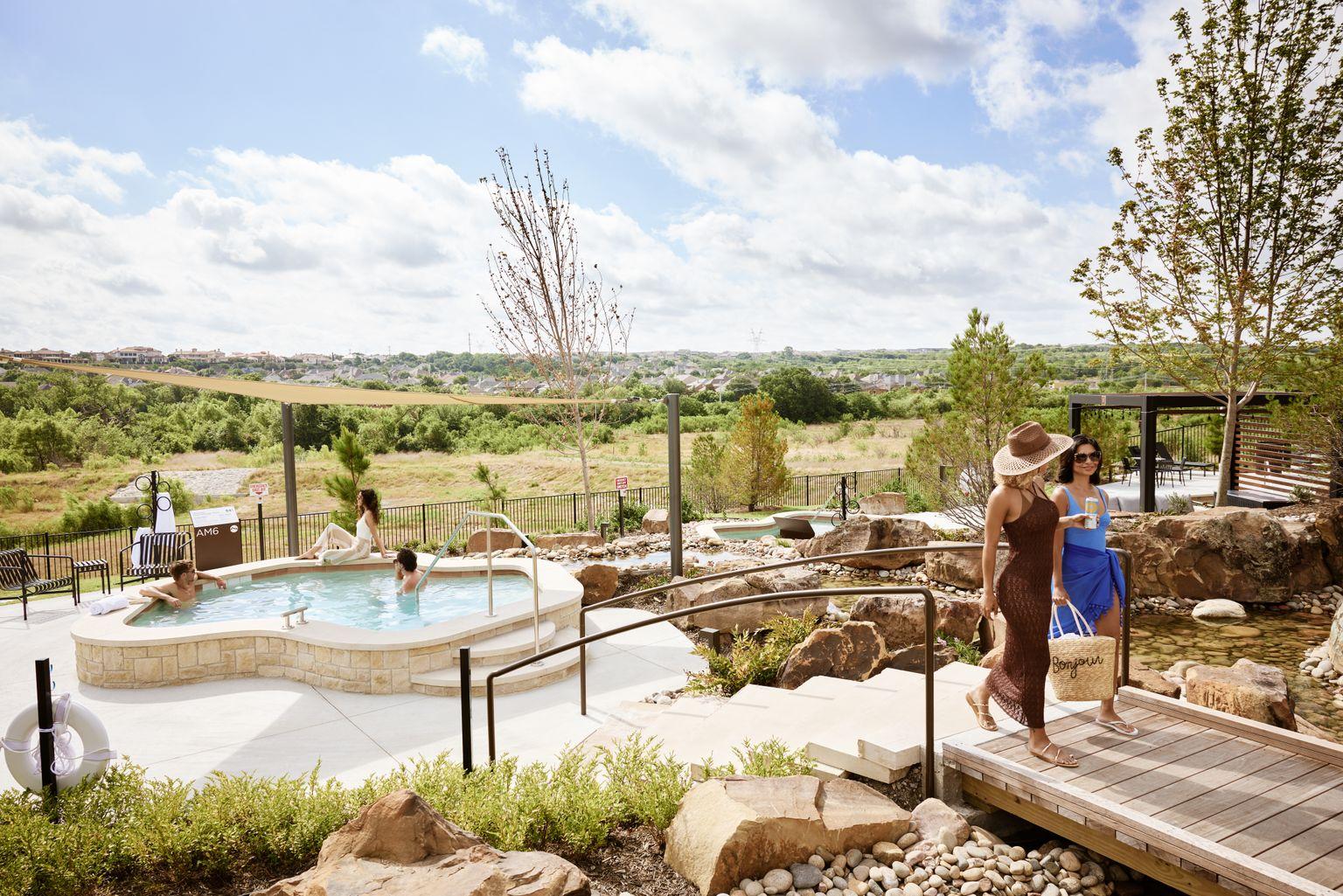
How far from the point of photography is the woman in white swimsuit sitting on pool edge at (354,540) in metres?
9.64

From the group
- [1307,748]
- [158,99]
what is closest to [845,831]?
[1307,748]

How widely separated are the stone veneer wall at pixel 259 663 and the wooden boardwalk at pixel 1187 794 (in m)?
4.78

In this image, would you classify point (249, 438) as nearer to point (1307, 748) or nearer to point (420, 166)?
point (420, 166)

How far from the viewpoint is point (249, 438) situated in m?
38.7

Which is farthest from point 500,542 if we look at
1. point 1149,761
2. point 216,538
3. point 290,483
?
point 1149,761

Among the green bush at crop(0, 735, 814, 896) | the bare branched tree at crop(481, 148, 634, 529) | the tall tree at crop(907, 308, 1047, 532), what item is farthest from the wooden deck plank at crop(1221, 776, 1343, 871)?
the bare branched tree at crop(481, 148, 634, 529)

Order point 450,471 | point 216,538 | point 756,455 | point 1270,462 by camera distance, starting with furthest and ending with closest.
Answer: point 450,471, point 756,455, point 1270,462, point 216,538

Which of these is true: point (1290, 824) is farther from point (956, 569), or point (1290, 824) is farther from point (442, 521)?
point (442, 521)

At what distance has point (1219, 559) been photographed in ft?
30.7

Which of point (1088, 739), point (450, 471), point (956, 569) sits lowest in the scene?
point (450, 471)

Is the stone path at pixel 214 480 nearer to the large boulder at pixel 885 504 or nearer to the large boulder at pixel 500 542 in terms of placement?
the large boulder at pixel 500 542

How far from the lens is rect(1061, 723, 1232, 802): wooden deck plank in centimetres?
301

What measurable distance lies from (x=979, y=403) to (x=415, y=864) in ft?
35.0

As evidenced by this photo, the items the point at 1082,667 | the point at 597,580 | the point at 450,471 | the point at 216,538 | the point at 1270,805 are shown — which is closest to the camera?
the point at 1270,805
